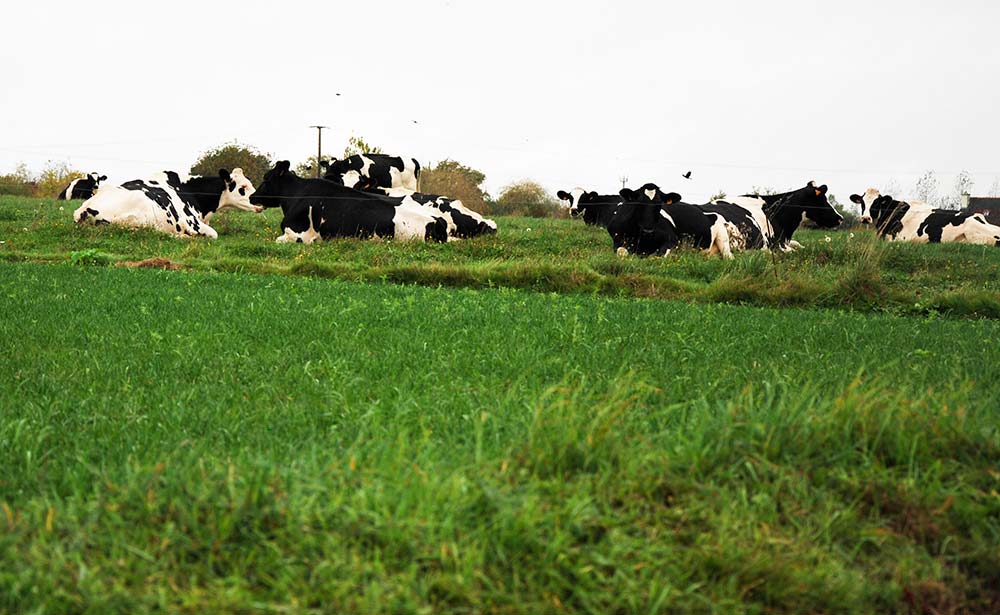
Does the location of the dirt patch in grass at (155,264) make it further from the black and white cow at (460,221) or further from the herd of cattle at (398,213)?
the black and white cow at (460,221)

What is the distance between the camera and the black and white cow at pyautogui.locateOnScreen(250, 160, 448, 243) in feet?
59.9

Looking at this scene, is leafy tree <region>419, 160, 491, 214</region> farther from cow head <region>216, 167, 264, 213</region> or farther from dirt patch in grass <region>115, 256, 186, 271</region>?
dirt patch in grass <region>115, 256, 186, 271</region>

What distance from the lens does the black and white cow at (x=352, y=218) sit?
1827 centimetres

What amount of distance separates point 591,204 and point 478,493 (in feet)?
70.1

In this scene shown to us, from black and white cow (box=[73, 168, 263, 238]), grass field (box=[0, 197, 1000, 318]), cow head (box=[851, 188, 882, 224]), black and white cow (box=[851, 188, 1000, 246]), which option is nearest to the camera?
grass field (box=[0, 197, 1000, 318])

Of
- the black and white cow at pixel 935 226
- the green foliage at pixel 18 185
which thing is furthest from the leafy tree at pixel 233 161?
the black and white cow at pixel 935 226

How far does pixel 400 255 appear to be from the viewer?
50.3ft

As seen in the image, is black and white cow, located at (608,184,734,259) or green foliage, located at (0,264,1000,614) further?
black and white cow, located at (608,184,734,259)

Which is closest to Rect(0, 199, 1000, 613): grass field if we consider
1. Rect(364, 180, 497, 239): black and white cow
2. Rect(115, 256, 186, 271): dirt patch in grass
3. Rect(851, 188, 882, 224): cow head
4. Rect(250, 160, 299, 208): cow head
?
Rect(115, 256, 186, 271): dirt patch in grass

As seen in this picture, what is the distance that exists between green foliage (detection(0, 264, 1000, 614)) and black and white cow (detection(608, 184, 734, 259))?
38.2 ft

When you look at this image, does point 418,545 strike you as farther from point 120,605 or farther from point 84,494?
point 84,494

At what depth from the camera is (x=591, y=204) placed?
23750 mm

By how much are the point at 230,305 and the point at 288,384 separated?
355 cm

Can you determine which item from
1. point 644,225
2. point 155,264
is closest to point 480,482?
point 155,264
